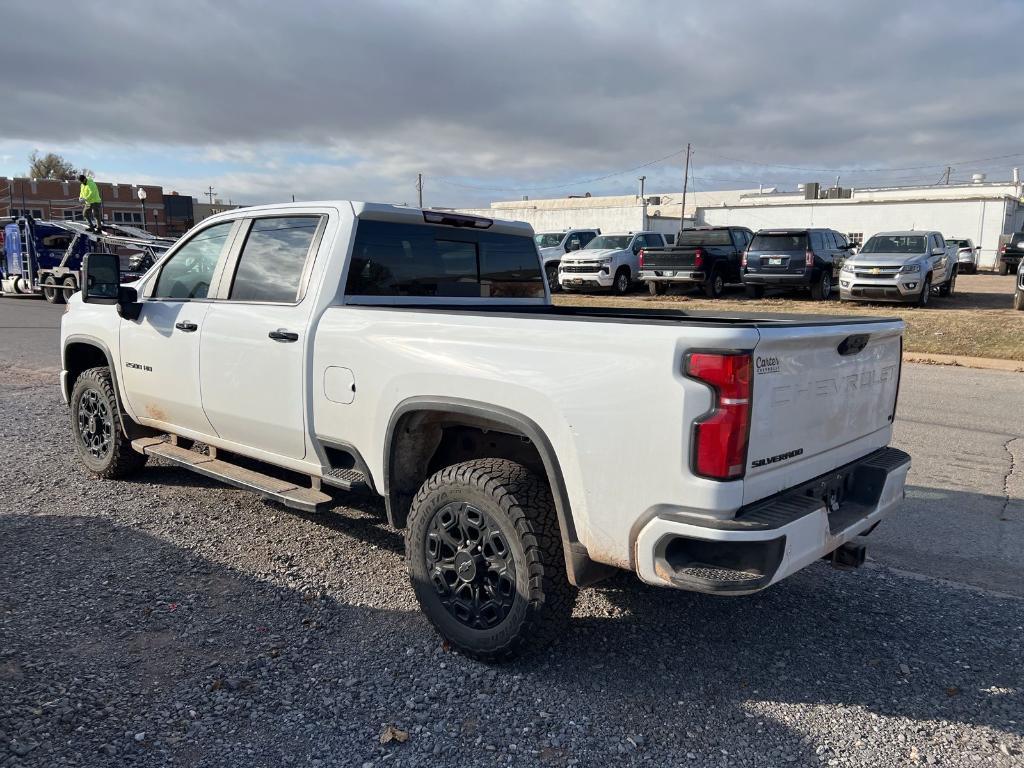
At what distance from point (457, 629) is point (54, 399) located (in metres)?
7.38

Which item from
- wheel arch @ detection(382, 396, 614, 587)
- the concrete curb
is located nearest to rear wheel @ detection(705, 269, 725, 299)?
the concrete curb

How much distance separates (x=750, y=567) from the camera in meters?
2.71

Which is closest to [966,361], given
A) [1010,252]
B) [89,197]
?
[89,197]

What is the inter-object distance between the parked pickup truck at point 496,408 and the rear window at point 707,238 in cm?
1636

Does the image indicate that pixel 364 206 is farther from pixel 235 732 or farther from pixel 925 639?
pixel 925 639

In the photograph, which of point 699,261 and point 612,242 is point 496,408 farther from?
point 612,242

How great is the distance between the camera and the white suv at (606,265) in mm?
21203

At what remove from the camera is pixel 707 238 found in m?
20.7

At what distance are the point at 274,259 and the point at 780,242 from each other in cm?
1632

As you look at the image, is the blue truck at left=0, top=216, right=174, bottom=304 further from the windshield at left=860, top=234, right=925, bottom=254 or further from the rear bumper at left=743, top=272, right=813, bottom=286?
the windshield at left=860, top=234, right=925, bottom=254

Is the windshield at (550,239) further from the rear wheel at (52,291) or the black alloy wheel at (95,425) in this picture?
the black alloy wheel at (95,425)

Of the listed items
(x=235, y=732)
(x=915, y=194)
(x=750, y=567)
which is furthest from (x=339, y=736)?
(x=915, y=194)

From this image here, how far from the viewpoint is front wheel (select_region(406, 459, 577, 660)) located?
123 inches

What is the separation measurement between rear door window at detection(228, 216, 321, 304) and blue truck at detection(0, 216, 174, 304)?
54.8 feet
